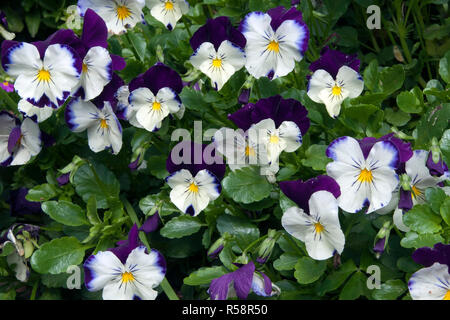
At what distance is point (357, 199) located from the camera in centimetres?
133

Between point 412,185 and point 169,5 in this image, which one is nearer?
point 412,185

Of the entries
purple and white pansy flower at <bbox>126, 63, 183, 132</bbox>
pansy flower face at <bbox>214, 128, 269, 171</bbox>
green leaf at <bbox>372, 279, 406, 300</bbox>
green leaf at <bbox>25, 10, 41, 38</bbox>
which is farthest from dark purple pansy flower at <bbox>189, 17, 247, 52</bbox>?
green leaf at <bbox>25, 10, 41, 38</bbox>

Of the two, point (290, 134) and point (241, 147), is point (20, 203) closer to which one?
point (241, 147)

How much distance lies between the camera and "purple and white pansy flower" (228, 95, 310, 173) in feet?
4.76

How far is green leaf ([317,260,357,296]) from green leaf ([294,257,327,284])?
4 cm

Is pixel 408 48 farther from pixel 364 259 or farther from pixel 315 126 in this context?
pixel 364 259

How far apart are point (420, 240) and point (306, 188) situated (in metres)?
0.26

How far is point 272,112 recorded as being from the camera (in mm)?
1465

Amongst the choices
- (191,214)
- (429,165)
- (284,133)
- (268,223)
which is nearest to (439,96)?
(429,165)

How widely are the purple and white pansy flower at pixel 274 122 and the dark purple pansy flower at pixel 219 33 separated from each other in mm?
175

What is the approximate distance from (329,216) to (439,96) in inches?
19.9

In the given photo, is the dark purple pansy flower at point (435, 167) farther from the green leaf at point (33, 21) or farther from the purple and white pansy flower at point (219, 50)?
the green leaf at point (33, 21)

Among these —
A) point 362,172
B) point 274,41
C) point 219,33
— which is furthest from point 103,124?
point 362,172

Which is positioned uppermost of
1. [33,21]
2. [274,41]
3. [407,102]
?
[33,21]
